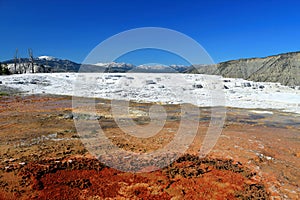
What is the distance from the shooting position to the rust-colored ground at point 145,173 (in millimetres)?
4539

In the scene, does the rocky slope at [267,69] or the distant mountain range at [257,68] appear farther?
the rocky slope at [267,69]

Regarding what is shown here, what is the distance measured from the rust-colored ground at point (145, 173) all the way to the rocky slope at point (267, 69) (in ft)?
169

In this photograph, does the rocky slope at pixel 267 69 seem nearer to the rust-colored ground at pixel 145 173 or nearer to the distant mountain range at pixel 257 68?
the distant mountain range at pixel 257 68

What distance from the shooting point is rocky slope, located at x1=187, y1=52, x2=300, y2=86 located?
176 ft

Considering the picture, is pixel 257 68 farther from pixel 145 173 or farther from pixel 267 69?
pixel 145 173

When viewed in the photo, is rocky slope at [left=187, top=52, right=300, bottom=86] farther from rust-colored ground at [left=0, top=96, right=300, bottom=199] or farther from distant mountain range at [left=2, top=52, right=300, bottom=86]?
rust-colored ground at [left=0, top=96, right=300, bottom=199]

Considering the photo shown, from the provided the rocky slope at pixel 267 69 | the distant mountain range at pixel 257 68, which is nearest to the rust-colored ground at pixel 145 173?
the distant mountain range at pixel 257 68

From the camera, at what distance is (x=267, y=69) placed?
60656mm

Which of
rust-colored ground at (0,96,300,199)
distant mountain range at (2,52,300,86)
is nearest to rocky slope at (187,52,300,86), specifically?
distant mountain range at (2,52,300,86)

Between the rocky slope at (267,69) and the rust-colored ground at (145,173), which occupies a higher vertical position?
the rocky slope at (267,69)

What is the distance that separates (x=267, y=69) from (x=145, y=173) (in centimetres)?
6453

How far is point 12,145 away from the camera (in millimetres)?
6852

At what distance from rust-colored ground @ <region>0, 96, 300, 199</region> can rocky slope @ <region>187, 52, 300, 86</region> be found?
51564mm

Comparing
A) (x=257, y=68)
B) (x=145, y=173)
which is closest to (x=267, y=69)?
(x=257, y=68)
